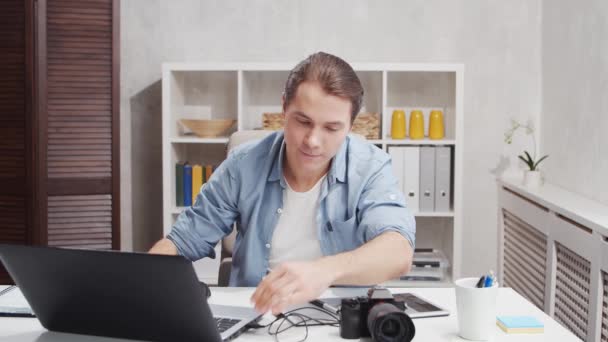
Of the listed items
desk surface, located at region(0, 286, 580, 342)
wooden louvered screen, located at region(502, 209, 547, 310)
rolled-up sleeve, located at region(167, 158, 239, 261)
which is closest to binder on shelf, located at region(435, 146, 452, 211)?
wooden louvered screen, located at region(502, 209, 547, 310)

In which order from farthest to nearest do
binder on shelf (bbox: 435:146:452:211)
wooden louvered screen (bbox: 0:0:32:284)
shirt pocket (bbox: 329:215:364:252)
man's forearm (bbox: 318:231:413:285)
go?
binder on shelf (bbox: 435:146:452:211) → wooden louvered screen (bbox: 0:0:32:284) → shirt pocket (bbox: 329:215:364:252) → man's forearm (bbox: 318:231:413:285)

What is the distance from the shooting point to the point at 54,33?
3.34m

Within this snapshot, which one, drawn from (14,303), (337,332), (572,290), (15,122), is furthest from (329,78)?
(15,122)

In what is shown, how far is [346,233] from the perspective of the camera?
1883 millimetres

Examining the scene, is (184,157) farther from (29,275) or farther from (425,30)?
(29,275)

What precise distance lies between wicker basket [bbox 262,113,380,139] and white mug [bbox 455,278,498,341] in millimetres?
2247

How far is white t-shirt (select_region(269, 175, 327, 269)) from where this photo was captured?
6.26 ft

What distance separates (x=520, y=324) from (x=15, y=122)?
2659mm

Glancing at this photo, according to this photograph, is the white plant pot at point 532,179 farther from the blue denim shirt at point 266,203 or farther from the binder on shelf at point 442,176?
the blue denim shirt at point 266,203

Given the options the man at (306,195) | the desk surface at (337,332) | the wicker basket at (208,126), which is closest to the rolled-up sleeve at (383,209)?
the man at (306,195)

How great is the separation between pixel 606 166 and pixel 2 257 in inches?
91.7

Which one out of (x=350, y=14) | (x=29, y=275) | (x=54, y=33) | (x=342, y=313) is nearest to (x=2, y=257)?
(x=29, y=275)

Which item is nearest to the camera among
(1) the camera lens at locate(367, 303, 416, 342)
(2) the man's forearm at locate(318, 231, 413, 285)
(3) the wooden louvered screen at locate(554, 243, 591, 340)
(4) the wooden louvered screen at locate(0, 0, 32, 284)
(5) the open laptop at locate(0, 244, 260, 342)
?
(5) the open laptop at locate(0, 244, 260, 342)

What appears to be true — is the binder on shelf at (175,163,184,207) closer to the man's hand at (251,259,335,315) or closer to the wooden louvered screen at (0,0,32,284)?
the wooden louvered screen at (0,0,32,284)
